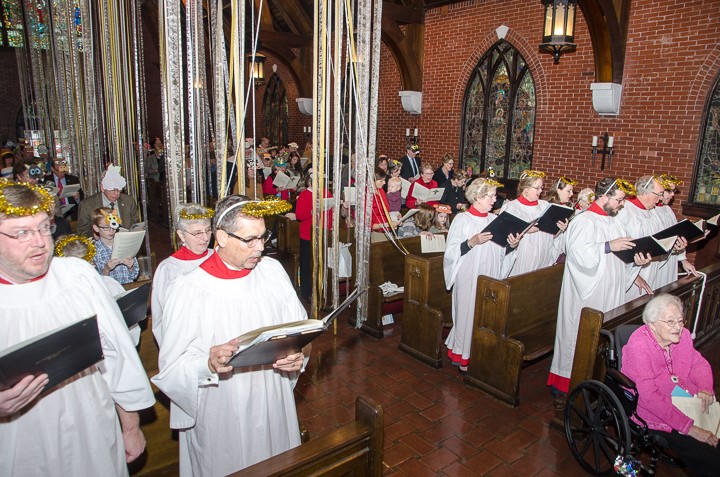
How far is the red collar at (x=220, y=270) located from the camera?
2365 millimetres

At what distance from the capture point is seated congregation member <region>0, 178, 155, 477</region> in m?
1.81

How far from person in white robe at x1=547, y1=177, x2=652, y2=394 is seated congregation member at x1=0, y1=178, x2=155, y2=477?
3.66 metres

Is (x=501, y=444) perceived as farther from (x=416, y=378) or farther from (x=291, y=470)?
(x=291, y=470)

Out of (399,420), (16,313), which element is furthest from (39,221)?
(399,420)

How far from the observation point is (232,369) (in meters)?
2.22

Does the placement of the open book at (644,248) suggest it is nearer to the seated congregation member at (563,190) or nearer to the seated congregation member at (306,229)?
the seated congregation member at (563,190)

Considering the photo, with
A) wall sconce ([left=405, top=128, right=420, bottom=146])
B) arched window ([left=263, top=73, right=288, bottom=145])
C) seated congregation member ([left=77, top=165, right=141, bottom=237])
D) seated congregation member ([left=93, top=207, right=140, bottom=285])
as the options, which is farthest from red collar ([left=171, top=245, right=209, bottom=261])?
arched window ([left=263, top=73, right=288, bottom=145])

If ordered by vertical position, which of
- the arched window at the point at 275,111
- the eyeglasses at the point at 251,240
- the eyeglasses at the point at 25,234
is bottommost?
the eyeglasses at the point at 251,240

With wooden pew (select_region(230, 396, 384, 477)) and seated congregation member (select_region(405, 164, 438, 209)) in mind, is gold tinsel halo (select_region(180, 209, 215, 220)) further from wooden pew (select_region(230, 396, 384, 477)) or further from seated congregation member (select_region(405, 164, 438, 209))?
seated congregation member (select_region(405, 164, 438, 209))

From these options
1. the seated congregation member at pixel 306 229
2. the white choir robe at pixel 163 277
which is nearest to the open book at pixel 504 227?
the seated congregation member at pixel 306 229

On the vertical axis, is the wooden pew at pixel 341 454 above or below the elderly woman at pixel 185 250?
below

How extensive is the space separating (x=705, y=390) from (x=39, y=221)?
3977mm

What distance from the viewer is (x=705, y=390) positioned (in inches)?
133

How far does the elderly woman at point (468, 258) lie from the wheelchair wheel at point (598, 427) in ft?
4.31
